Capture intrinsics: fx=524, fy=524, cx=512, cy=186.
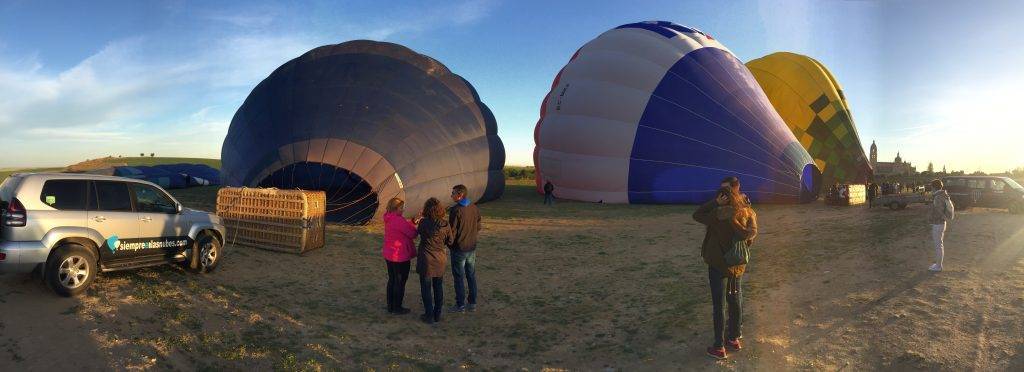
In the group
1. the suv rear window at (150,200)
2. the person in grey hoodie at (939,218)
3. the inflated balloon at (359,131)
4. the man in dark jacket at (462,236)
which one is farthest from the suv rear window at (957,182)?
the suv rear window at (150,200)

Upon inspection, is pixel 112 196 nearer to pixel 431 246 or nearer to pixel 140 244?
pixel 140 244

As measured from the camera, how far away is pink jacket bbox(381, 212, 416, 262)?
5.95m

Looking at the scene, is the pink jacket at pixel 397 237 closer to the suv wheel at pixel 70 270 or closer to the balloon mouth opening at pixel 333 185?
the suv wheel at pixel 70 270

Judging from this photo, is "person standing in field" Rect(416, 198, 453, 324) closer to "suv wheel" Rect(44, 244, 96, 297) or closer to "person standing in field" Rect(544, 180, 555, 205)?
"suv wheel" Rect(44, 244, 96, 297)

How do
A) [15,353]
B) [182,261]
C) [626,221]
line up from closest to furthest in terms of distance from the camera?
[15,353]
[182,261]
[626,221]

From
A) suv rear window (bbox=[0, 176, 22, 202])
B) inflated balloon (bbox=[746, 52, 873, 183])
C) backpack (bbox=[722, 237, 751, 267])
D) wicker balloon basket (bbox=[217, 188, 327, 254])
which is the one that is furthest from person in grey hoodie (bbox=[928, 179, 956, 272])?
inflated balloon (bbox=[746, 52, 873, 183])

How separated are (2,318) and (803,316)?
7792mm

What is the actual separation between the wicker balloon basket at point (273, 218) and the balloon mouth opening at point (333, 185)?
207 cm

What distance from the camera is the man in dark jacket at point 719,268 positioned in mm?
4527

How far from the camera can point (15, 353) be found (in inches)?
167

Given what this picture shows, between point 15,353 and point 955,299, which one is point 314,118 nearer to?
point 15,353

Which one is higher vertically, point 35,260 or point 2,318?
point 35,260

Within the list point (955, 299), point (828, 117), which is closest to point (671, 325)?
point (955, 299)

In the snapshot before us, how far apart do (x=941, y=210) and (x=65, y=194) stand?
11055mm
